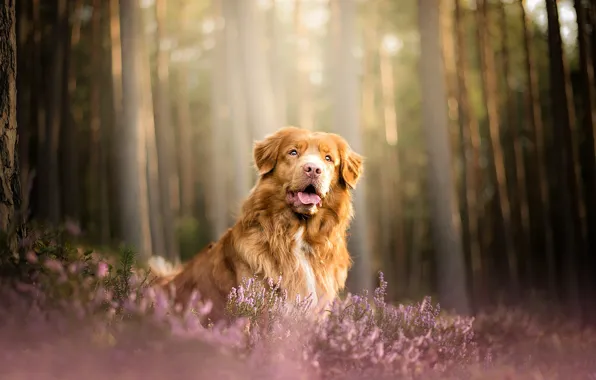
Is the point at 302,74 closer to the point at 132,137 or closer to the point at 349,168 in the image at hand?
the point at 132,137


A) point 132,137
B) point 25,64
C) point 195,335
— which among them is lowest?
point 195,335

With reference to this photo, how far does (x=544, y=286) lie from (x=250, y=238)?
14791mm

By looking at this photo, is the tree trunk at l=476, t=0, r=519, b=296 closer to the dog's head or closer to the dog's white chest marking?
the dog's head

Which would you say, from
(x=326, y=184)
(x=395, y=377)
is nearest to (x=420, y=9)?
(x=326, y=184)

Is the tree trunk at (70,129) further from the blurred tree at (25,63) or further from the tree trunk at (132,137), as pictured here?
the tree trunk at (132,137)

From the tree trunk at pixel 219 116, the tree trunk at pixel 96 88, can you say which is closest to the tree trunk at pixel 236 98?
the tree trunk at pixel 219 116

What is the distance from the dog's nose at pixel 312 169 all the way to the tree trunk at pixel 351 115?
186 inches

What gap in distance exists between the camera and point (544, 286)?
58.3ft

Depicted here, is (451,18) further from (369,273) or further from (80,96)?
(80,96)

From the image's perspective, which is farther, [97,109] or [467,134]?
[97,109]

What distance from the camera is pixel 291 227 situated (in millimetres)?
5570

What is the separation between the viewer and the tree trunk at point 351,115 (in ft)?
33.8

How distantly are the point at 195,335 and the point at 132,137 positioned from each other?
→ 9711mm

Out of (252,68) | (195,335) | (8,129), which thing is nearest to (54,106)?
(252,68)
